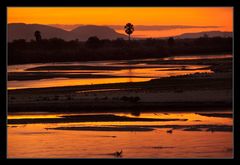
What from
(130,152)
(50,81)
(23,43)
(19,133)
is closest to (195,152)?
(130,152)

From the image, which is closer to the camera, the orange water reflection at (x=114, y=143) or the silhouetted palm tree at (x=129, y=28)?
the orange water reflection at (x=114, y=143)

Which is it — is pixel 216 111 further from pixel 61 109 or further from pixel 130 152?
pixel 130 152

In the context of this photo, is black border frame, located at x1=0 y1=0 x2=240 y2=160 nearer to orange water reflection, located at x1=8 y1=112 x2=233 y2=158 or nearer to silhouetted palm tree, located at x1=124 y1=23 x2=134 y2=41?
orange water reflection, located at x1=8 y1=112 x2=233 y2=158

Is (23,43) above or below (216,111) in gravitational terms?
above

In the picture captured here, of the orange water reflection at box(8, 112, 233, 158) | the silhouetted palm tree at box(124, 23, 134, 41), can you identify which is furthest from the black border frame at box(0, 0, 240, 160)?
the silhouetted palm tree at box(124, 23, 134, 41)

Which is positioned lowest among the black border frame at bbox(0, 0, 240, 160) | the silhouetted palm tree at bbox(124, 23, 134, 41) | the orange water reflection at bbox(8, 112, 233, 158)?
the orange water reflection at bbox(8, 112, 233, 158)

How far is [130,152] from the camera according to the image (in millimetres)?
12031
